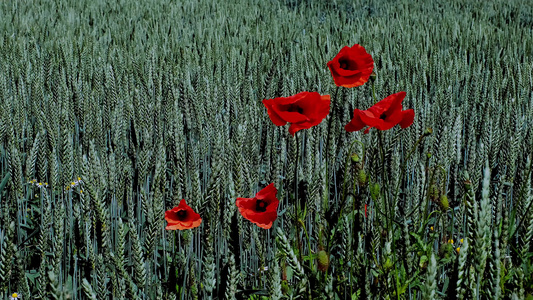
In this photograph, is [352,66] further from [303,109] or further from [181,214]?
[181,214]

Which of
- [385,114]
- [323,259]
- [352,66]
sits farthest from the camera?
[352,66]

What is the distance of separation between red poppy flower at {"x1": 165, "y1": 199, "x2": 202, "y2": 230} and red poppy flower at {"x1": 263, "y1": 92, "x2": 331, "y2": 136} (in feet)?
0.74

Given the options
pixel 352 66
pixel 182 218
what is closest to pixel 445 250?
pixel 352 66

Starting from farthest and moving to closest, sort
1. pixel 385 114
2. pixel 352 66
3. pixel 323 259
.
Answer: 1. pixel 352 66
2. pixel 385 114
3. pixel 323 259

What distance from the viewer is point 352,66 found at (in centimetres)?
128

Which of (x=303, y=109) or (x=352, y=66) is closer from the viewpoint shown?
(x=303, y=109)

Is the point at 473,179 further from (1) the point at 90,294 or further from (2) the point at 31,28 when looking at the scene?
(2) the point at 31,28

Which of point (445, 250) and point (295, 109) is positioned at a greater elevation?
point (295, 109)

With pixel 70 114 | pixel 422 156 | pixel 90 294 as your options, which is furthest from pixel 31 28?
pixel 90 294

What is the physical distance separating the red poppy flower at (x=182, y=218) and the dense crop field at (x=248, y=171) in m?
0.02

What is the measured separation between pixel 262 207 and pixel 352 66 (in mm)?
408

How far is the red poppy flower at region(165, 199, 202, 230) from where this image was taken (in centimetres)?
100

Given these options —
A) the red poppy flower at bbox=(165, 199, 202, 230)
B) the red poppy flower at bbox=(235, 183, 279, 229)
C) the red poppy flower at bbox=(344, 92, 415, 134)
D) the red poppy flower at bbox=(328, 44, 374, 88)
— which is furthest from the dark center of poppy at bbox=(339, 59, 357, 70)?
the red poppy flower at bbox=(165, 199, 202, 230)

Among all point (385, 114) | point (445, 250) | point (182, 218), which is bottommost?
point (445, 250)
